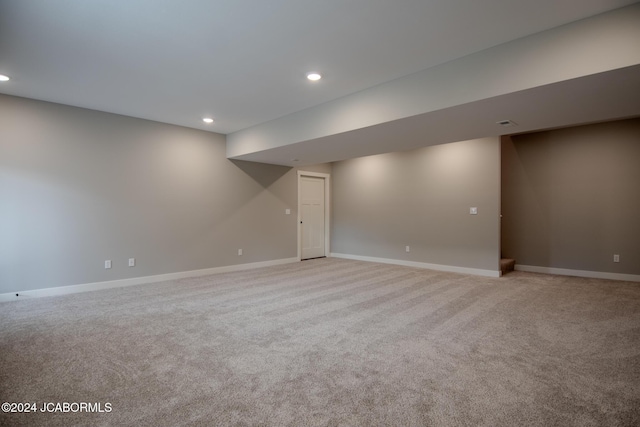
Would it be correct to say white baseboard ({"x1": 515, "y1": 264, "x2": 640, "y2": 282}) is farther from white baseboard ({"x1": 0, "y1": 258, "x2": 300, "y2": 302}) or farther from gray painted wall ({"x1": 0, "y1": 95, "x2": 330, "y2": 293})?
gray painted wall ({"x1": 0, "y1": 95, "x2": 330, "y2": 293})

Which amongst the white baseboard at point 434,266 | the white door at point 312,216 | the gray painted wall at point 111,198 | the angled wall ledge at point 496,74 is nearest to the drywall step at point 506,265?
the white baseboard at point 434,266

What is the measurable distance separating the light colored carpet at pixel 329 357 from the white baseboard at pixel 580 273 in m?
0.89

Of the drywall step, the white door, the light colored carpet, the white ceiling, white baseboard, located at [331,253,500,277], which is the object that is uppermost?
the white ceiling

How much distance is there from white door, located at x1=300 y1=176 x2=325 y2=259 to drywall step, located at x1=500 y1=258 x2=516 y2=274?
162 inches

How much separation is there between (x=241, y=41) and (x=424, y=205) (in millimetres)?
4875

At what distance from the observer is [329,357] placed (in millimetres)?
2447

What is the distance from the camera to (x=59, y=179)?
4297 millimetres

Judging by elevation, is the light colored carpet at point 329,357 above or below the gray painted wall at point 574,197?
below

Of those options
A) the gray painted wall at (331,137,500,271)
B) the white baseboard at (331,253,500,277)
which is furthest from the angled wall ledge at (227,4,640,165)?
the white baseboard at (331,253,500,277)

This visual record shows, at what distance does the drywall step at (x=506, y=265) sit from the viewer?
5.60m

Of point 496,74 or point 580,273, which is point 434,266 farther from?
point 496,74

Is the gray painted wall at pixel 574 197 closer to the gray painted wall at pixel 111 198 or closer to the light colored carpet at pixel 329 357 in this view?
the light colored carpet at pixel 329 357

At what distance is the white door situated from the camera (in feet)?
24.9

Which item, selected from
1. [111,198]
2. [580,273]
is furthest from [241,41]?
[580,273]
